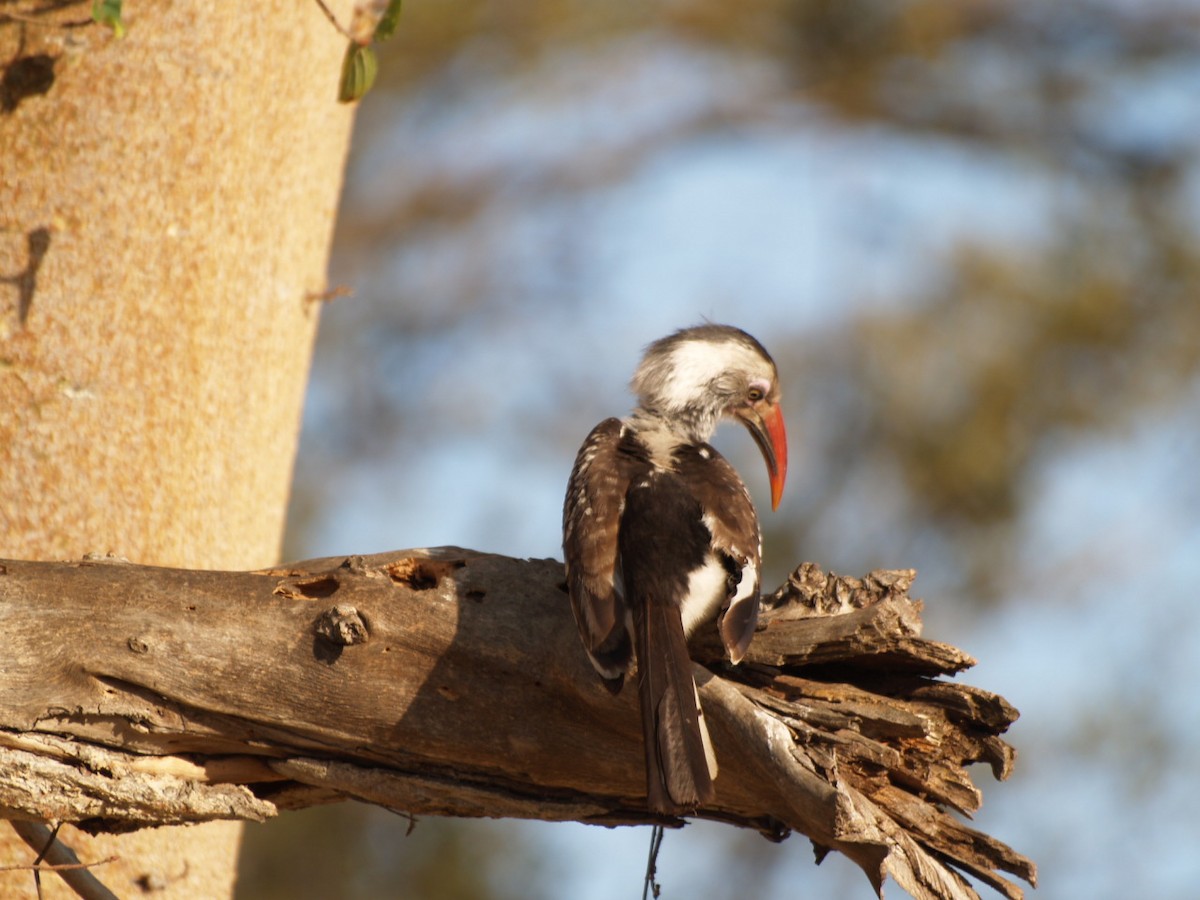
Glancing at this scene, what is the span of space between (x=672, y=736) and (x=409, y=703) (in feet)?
1.74

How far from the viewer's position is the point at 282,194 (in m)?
3.31

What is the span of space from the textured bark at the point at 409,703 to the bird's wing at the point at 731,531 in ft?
0.25

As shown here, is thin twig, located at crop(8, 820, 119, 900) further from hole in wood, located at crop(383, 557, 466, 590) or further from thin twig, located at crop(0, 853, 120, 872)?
hole in wood, located at crop(383, 557, 466, 590)

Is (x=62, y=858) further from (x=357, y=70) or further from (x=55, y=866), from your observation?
(x=357, y=70)

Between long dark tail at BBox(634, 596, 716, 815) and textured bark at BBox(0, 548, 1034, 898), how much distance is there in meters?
0.07

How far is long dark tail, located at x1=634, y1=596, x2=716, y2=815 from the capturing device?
95.8 inches

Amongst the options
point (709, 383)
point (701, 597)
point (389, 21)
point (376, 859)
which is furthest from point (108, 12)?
point (376, 859)

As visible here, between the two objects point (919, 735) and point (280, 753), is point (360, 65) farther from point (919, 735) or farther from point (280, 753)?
point (919, 735)

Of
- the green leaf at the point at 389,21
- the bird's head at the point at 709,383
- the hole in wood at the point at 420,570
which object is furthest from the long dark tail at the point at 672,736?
the green leaf at the point at 389,21

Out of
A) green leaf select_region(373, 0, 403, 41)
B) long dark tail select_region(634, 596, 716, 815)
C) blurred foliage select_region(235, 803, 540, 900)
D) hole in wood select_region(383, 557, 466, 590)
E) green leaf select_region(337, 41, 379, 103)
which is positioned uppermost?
green leaf select_region(373, 0, 403, 41)

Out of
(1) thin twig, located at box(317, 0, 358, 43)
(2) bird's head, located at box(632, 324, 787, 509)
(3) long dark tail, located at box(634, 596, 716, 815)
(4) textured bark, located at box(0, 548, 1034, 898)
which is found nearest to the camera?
(3) long dark tail, located at box(634, 596, 716, 815)

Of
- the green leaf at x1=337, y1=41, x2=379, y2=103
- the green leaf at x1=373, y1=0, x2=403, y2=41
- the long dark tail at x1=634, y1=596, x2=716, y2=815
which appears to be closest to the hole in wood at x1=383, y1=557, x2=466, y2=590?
the long dark tail at x1=634, y1=596, x2=716, y2=815

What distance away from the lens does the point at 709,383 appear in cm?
411

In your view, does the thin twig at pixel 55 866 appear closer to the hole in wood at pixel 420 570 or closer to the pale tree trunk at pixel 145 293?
the pale tree trunk at pixel 145 293
